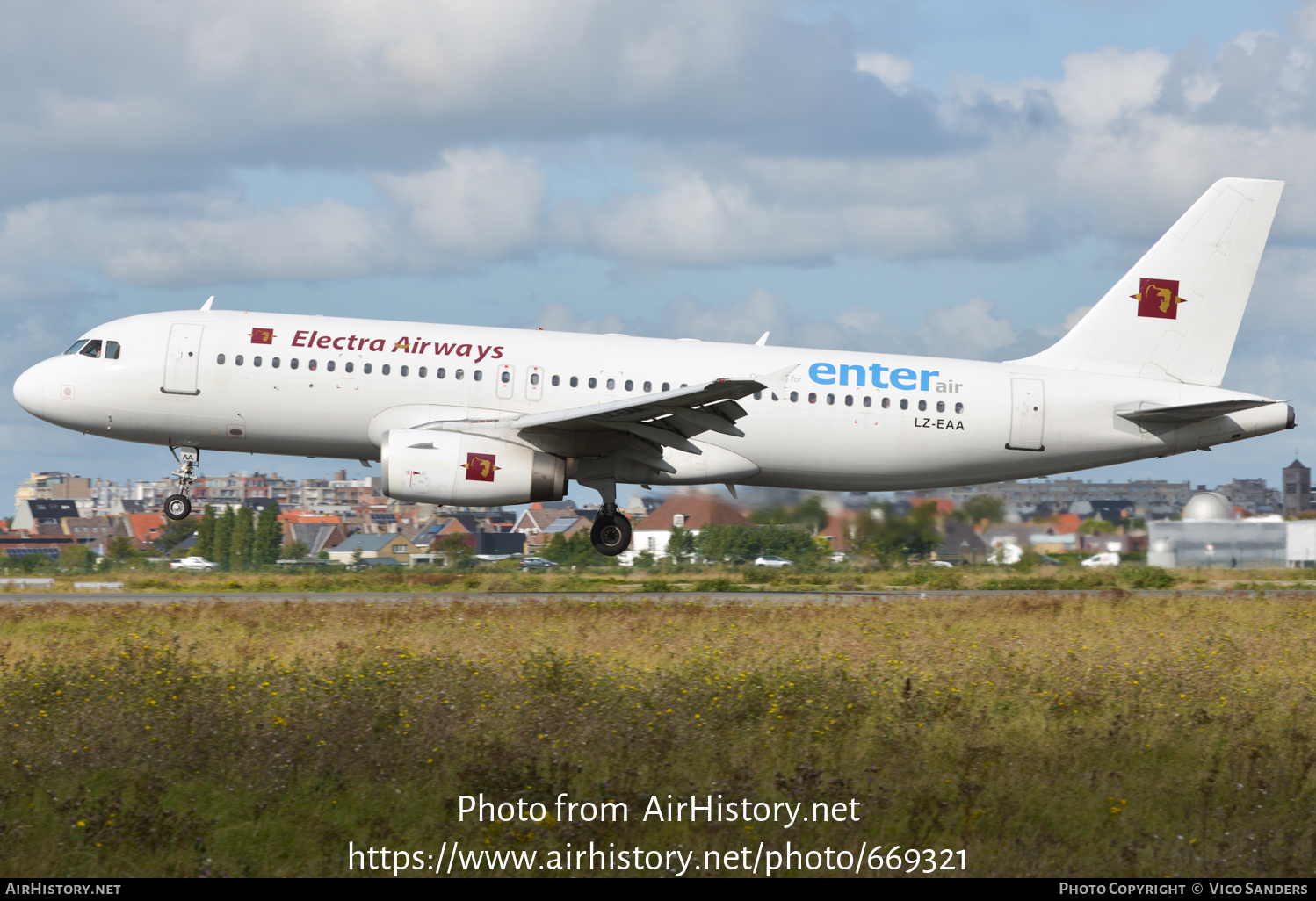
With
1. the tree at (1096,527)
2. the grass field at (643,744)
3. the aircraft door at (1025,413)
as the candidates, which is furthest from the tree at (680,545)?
the grass field at (643,744)

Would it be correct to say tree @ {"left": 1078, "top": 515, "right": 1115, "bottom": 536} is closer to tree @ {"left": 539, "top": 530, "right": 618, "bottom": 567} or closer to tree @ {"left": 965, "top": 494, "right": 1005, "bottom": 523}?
tree @ {"left": 965, "top": 494, "right": 1005, "bottom": 523}

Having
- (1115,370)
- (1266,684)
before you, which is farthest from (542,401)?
(1266,684)

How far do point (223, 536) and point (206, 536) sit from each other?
674 mm

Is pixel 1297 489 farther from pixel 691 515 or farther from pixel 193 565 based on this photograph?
pixel 193 565

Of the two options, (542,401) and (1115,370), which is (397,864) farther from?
(1115,370)

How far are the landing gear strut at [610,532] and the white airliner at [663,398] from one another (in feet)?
0.12

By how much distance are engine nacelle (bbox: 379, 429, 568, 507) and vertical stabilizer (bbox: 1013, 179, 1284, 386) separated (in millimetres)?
10584

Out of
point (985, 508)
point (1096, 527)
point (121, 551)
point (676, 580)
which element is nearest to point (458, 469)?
point (676, 580)

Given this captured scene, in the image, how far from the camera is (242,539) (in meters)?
34.6

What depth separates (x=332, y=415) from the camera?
70.2 feet

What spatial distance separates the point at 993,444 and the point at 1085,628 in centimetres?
758

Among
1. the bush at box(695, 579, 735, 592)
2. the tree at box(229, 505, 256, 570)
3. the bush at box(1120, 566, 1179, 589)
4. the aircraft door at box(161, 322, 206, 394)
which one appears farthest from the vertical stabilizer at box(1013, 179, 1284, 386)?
the tree at box(229, 505, 256, 570)

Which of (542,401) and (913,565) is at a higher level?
(542,401)

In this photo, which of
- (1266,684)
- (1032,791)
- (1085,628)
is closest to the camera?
(1032,791)
